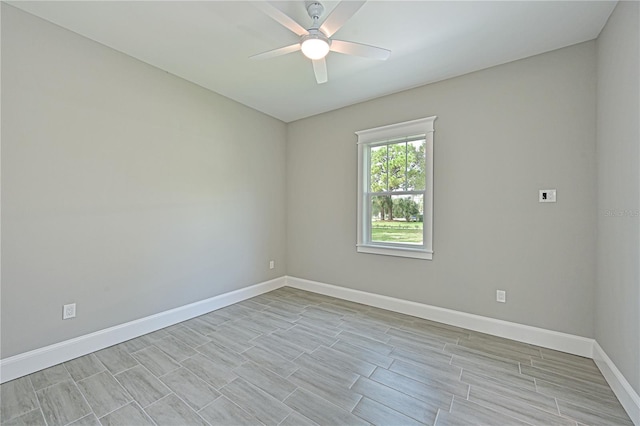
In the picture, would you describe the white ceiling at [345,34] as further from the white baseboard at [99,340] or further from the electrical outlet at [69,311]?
the white baseboard at [99,340]

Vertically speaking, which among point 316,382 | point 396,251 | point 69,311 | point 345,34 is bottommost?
point 316,382

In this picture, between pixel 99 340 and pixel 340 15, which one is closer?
pixel 340 15

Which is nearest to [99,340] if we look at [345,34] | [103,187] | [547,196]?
[103,187]

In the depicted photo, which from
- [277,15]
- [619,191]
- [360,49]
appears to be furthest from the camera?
[360,49]

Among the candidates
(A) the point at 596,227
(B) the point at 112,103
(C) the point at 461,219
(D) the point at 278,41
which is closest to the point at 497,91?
(C) the point at 461,219

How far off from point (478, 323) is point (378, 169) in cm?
216

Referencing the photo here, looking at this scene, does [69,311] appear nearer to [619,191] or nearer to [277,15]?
[277,15]

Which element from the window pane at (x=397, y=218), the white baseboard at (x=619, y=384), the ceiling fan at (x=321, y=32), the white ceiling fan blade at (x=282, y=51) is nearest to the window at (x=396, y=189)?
the window pane at (x=397, y=218)

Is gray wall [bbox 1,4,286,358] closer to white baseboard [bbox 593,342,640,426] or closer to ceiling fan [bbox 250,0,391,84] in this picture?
ceiling fan [bbox 250,0,391,84]

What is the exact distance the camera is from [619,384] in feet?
5.89

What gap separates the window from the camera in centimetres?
317

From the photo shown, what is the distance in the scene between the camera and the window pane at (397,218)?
3307 mm

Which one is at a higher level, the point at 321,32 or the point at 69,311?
the point at 321,32

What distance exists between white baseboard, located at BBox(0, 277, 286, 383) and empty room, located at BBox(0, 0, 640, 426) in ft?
0.06
